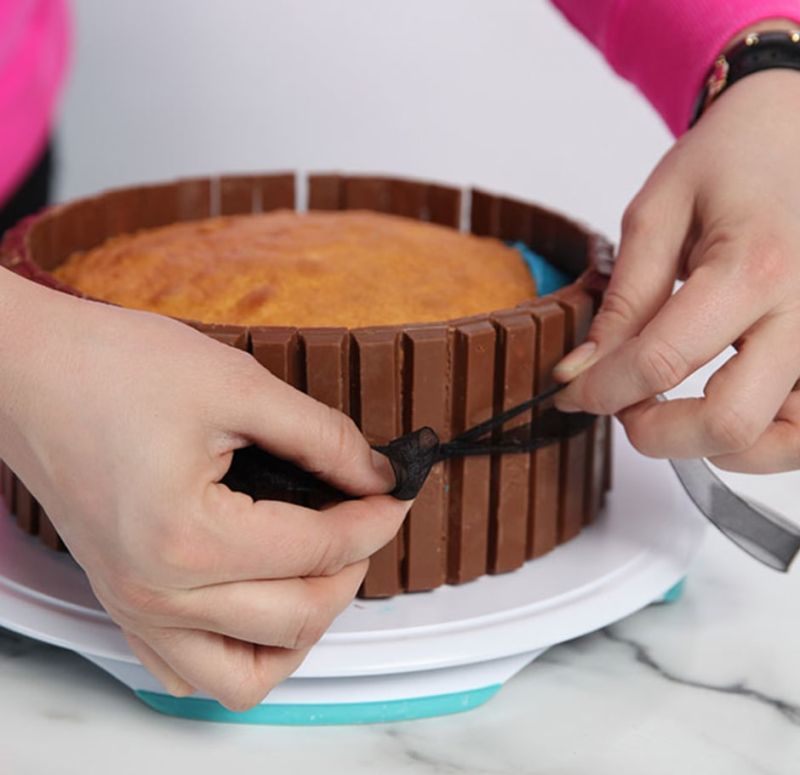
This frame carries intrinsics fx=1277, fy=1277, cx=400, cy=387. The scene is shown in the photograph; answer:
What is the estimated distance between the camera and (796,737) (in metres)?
1.17

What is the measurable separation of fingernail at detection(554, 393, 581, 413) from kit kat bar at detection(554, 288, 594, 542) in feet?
0.19

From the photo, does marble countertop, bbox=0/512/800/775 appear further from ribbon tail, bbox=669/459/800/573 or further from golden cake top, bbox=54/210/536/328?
golden cake top, bbox=54/210/536/328

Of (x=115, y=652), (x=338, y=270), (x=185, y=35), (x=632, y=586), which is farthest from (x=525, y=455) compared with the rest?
(x=185, y=35)

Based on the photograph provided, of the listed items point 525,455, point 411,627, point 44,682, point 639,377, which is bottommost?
point 44,682

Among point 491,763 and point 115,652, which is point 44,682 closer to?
point 115,652

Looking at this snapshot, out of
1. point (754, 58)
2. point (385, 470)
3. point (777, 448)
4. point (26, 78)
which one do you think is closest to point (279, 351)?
point (385, 470)

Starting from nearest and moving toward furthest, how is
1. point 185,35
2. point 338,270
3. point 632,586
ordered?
1. point 632,586
2. point 338,270
3. point 185,35

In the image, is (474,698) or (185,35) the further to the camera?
(185,35)

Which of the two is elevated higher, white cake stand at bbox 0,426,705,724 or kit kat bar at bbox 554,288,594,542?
kit kat bar at bbox 554,288,594,542

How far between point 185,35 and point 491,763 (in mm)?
1987

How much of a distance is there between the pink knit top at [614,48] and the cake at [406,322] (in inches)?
8.5

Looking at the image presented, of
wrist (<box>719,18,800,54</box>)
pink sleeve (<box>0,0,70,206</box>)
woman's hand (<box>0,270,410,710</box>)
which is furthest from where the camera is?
pink sleeve (<box>0,0,70,206</box>)

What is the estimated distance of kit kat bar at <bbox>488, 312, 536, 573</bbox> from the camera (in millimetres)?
1213

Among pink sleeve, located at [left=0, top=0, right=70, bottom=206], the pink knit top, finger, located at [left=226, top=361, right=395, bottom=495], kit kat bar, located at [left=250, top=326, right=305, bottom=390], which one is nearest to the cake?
kit kat bar, located at [left=250, top=326, right=305, bottom=390]
